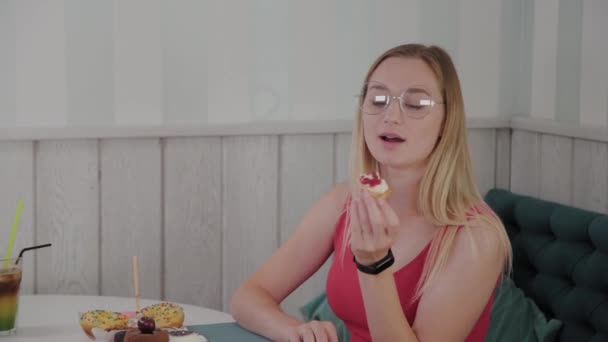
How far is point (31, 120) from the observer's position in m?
2.75

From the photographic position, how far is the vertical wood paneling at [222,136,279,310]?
2977 millimetres

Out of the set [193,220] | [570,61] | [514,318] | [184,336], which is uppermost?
[570,61]

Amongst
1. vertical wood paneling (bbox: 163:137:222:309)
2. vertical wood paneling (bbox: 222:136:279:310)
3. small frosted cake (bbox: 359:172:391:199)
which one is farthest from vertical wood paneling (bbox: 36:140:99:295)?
small frosted cake (bbox: 359:172:391:199)

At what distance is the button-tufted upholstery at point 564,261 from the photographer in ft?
7.90

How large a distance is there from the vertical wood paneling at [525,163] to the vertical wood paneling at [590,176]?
10.3 inches

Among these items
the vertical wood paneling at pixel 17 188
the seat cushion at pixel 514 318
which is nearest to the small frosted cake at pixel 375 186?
the seat cushion at pixel 514 318

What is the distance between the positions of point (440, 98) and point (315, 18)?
89 cm

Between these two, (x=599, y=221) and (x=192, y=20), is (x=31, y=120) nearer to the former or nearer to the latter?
(x=192, y=20)

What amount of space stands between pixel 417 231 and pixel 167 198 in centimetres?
95

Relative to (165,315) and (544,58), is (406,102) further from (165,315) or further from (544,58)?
(544,58)

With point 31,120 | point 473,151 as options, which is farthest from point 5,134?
point 473,151

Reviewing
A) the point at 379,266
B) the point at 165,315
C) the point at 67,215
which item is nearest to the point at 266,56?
the point at 67,215

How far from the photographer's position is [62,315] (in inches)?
91.5

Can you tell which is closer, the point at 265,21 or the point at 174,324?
the point at 174,324
